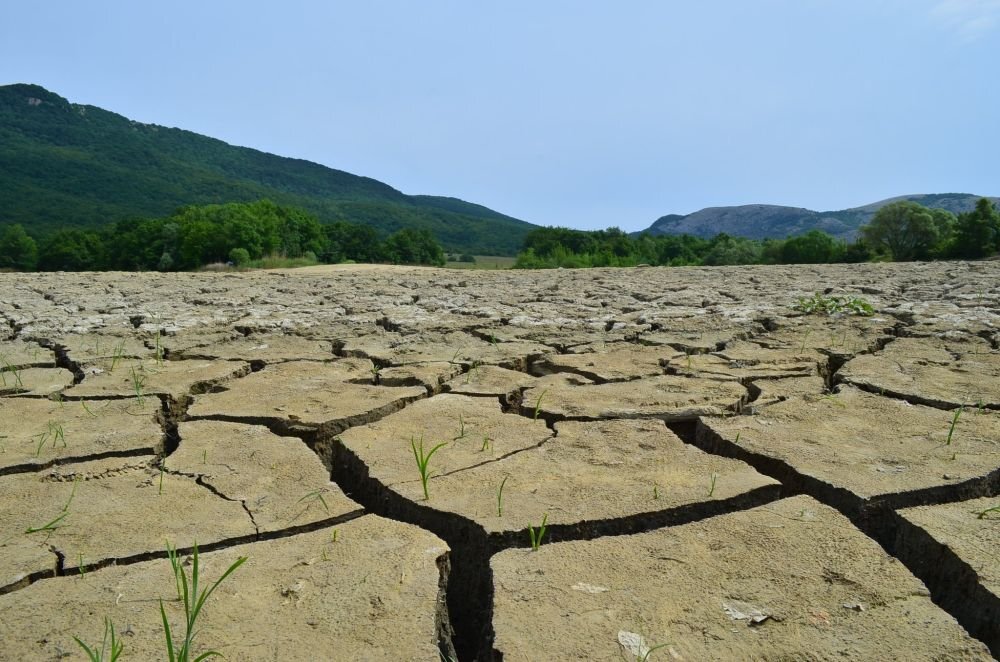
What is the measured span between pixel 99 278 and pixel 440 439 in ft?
22.6

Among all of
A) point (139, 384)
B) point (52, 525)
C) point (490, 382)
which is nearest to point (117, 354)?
point (139, 384)

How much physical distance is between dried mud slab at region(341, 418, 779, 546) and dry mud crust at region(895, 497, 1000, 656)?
279mm

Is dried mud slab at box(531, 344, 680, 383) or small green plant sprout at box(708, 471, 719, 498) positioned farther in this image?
dried mud slab at box(531, 344, 680, 383)

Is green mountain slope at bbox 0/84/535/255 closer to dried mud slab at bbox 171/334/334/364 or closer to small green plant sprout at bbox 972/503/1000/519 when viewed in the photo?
dried mud slab at bbox 171/334/334/364

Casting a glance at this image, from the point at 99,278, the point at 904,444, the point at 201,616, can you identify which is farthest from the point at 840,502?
the point at 99,278

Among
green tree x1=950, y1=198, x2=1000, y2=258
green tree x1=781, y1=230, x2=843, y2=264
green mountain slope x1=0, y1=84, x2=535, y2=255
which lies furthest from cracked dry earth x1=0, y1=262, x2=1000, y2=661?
green mountain slope x1=0, y1=84, x2=535, y2=255

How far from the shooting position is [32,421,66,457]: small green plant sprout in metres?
1.71

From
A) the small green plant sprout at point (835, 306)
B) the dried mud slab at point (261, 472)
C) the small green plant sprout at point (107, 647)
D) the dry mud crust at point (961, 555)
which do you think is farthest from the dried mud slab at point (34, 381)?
the small green plant sprout at point (835, 306)

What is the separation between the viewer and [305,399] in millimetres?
2193

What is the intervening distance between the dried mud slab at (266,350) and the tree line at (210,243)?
21963mm

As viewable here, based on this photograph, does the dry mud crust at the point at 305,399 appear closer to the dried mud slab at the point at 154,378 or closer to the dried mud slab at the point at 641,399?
the dried mud slab at the point at 154,378

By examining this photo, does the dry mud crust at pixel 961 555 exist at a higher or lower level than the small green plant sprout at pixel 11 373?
higher

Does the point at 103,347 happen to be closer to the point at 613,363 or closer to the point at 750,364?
the point at 613,363

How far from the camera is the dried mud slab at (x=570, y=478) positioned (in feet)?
4.29
